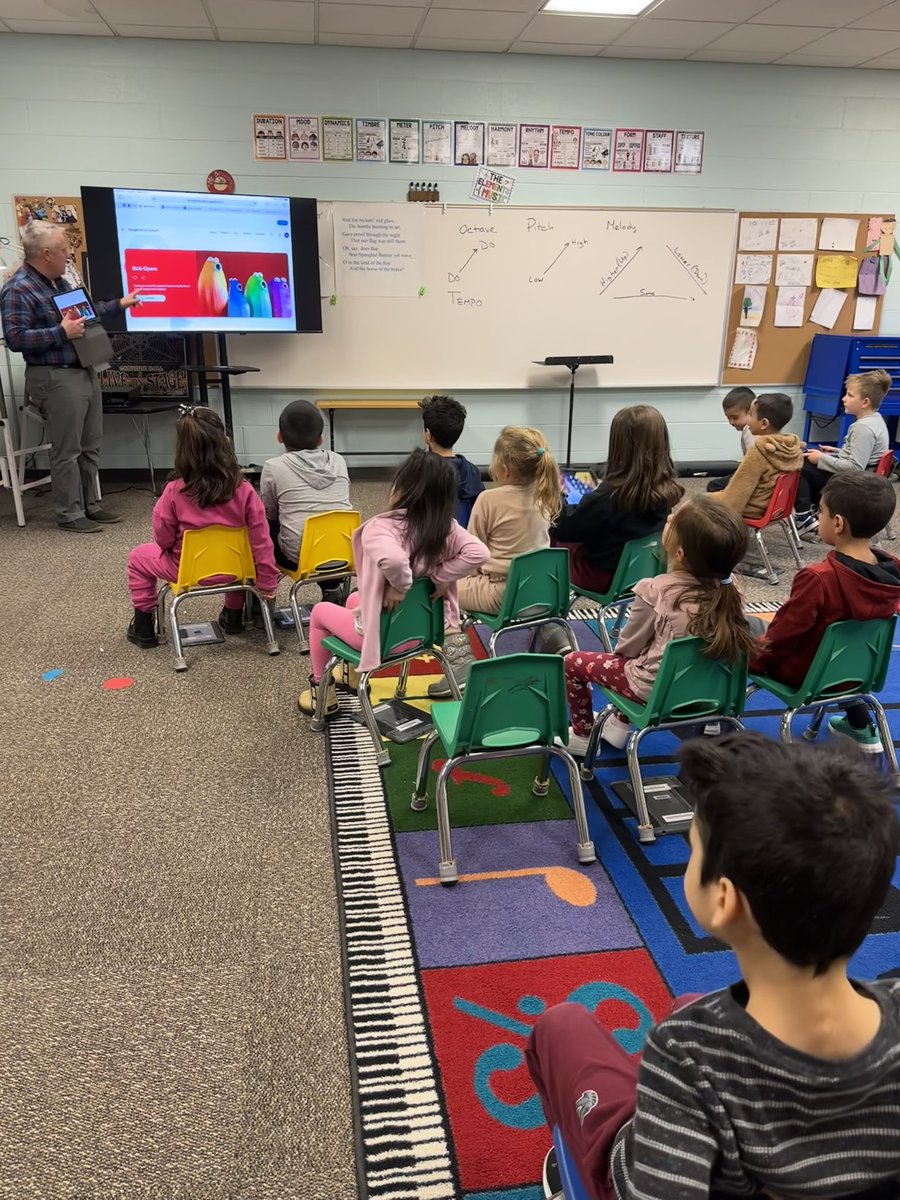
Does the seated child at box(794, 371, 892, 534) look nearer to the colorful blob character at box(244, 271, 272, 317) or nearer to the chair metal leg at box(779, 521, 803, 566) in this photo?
the chair metal leg at box(779, 521, 803, 566)

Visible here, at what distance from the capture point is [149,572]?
9.93ft

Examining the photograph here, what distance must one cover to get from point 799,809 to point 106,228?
526 cm

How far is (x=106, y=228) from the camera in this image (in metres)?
4.79

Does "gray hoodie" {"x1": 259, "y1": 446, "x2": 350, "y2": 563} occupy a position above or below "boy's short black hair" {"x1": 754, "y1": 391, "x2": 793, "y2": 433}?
below

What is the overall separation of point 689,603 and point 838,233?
16.9ft

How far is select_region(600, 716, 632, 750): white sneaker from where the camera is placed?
95.9 inches

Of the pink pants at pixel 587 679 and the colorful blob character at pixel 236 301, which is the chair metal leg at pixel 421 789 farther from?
the colorful blob character at pixel 236 301

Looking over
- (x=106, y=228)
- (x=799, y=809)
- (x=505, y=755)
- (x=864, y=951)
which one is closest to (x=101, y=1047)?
(x=505, y=755)

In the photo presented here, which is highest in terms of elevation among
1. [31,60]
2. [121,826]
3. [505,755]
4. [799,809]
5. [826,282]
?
[31,60]

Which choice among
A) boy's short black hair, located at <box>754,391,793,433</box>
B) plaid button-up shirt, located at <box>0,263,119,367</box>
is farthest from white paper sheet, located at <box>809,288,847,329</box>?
plaid button-up shirt, located at <box>0,263,119,367</box>

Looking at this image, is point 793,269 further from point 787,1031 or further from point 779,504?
point 787,1031

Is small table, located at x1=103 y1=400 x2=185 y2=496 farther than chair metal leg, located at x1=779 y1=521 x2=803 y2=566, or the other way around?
small table, located at x1=103 y1=400 x2=185 y2=496

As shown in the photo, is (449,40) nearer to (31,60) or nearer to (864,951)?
(31,60)

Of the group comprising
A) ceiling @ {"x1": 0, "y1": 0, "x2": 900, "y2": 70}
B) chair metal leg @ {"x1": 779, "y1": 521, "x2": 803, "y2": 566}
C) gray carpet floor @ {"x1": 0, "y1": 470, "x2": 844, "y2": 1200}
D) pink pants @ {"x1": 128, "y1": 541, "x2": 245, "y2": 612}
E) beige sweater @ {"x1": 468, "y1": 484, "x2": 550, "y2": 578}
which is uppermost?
ceiling @ {"x1": 0, "y1": 0, "x2": 900, "y2": 70}
